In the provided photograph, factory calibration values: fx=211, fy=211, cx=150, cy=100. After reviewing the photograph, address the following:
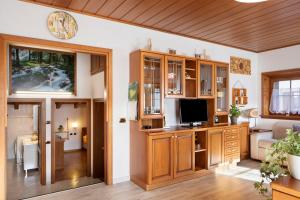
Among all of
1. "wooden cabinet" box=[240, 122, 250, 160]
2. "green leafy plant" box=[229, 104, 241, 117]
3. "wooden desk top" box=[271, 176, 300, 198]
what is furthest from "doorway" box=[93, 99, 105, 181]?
"wooden desk top" box=[271, 176, 300, 198]

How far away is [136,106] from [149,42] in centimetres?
119

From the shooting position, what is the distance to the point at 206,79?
166 inches

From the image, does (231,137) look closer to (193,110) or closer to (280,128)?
(193,110)

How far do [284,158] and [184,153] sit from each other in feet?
7.28

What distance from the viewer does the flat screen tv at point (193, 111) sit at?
13.3 feet

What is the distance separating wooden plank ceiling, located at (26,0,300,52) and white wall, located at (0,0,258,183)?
129 mm

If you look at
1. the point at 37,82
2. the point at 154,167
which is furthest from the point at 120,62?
the point at 37,82

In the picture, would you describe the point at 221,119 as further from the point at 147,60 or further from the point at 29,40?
the point at 29,40

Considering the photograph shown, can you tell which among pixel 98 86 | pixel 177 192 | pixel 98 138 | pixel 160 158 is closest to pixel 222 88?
pixel 160 158

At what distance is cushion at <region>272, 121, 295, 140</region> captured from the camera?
489cm

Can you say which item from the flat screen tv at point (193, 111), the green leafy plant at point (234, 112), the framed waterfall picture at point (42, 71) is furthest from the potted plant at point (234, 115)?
the framed waterfall picture at point (42, 71)

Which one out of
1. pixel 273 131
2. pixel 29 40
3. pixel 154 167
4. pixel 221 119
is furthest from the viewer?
pixel 273 131

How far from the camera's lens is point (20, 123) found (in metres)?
6.95

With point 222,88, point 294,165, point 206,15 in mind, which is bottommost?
point 294,165
